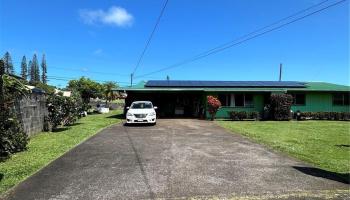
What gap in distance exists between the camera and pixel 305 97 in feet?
96.2

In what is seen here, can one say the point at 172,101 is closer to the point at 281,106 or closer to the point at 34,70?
the point at 281,106

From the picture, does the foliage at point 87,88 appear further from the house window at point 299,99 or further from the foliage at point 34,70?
the foliage at point 34,70

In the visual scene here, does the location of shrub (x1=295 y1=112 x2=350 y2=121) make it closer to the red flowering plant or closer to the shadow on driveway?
the red flowering plant

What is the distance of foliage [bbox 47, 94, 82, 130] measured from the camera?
59.7 ft

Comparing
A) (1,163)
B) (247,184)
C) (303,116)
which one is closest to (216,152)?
(247,184)

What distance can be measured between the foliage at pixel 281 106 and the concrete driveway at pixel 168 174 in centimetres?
1496

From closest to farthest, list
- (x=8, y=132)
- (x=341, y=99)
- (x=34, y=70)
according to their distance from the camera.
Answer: (x=8, y=132) → (x=341, y=99) → (x=34, y=70)

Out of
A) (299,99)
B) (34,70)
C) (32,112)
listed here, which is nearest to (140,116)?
(32,112)

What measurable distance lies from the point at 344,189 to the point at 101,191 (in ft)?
16.1

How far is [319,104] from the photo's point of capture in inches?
1157

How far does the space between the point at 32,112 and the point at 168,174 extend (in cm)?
924

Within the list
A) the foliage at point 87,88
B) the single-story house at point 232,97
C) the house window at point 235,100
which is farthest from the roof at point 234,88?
the foliage at point 87,88

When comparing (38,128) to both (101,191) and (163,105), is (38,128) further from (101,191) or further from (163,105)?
(163,105)

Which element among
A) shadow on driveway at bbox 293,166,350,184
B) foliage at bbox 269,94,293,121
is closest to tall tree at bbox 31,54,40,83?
foliage at bbox 269,94,293,121
